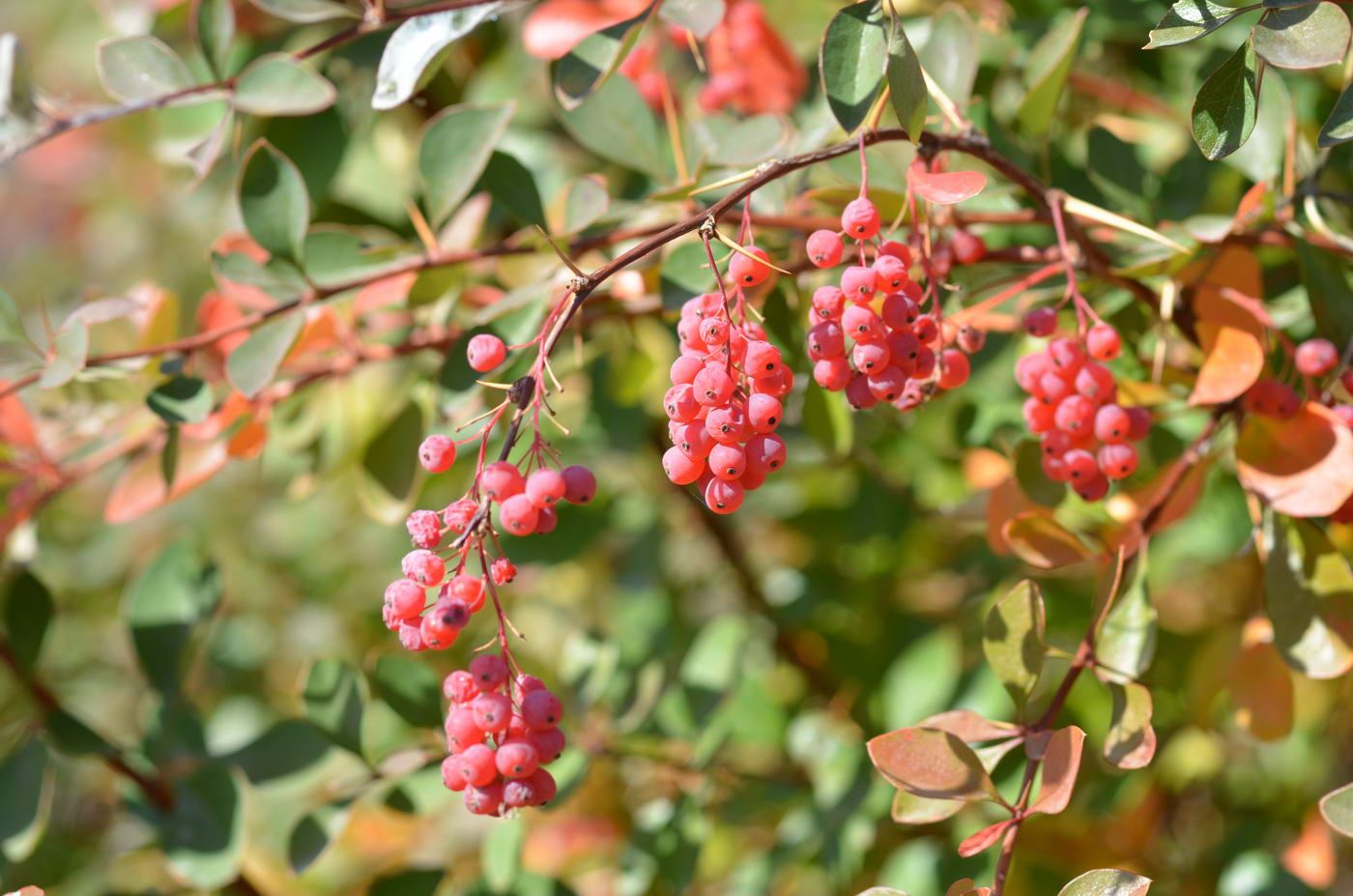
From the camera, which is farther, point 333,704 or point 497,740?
point 333,704

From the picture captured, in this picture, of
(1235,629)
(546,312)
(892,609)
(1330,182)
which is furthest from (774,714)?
(1330,182)

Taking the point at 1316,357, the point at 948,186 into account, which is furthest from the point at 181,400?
the point at 1316,357

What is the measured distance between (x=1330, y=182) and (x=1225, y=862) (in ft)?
2.30

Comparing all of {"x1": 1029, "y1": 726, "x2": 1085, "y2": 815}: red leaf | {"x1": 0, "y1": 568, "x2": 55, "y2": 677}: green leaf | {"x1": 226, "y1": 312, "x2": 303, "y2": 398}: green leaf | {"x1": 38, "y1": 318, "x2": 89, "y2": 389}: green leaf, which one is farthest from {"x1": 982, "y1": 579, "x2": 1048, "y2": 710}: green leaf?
{"x1": 0, "y1": 568, "x2": 55, "y2": 677}: green leaf

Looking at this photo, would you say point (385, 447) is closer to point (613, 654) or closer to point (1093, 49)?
point (613, 654)

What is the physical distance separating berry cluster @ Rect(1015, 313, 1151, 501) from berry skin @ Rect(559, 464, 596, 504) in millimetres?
289

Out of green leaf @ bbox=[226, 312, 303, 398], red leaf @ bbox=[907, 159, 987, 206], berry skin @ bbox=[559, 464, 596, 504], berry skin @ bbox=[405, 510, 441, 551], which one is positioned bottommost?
green leaf @ bbox=[226, 312, 303, 398]

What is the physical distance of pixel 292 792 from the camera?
130cm

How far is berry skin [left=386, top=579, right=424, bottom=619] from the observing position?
0.57 m

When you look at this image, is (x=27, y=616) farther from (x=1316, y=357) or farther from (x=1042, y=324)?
(x=1316, y=357)

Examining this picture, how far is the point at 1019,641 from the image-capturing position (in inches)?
26.2

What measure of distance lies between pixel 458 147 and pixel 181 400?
272mm

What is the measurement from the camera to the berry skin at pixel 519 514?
21.8 inches

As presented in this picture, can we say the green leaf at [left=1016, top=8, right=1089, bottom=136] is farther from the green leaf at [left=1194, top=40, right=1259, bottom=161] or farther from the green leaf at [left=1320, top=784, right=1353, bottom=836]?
the green leaf at [left=1320, top=784, right=1353, bottom=836]
